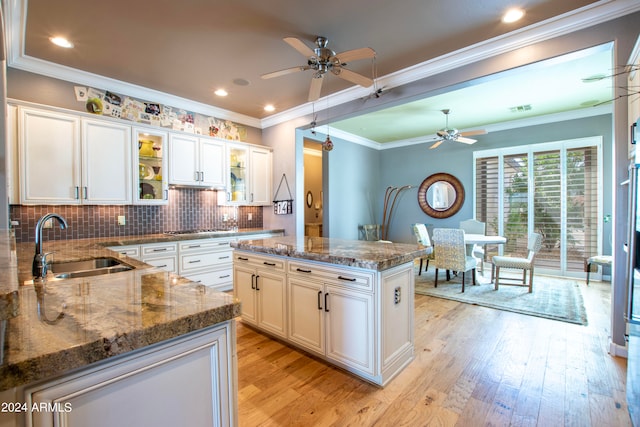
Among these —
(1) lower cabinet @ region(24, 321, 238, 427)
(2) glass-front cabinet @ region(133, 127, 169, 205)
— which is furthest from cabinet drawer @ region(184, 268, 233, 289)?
(1) lower cabinet @ region(24, 321, 238, 427)

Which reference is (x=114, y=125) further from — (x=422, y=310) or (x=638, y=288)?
(x=638, y=288)

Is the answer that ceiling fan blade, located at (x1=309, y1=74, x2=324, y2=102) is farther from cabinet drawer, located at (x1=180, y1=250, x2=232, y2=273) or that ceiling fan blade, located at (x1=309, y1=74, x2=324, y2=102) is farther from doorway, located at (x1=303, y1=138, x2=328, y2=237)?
doorway, located at (x1=303, y1=138, x2=328, y2=237)

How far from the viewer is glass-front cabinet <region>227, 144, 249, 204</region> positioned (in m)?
4.58

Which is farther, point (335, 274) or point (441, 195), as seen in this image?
point (441, 195)

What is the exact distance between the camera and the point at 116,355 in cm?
77

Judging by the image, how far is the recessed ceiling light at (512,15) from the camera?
→ 2.33 meters

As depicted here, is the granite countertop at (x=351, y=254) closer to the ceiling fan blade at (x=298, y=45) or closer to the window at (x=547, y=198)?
the ceiling fan blade at (x=298, y=45)

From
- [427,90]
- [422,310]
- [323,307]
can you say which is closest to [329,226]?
[422,310]

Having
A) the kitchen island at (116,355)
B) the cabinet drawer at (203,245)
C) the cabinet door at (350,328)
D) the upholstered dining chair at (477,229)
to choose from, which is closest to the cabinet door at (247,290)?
the cabinet drawer at (203,245)

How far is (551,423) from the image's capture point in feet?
5.46

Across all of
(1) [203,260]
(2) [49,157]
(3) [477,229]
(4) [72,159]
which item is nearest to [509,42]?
(3) [477,229]

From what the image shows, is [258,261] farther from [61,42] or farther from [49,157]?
[61,42]

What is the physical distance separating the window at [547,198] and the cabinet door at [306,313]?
4.94m

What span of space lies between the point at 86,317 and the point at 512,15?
334cm
